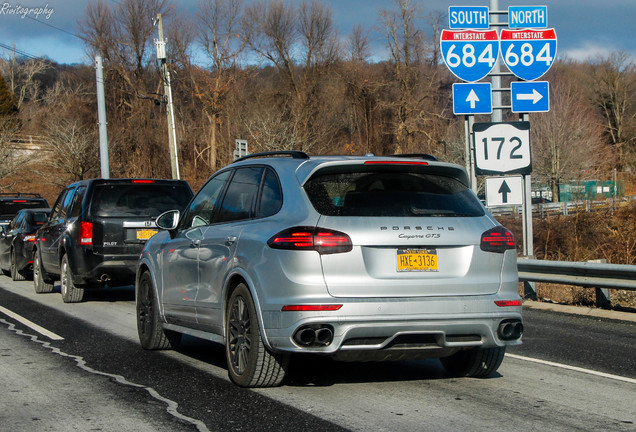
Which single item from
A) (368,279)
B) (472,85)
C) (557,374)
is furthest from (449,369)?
(472,85)

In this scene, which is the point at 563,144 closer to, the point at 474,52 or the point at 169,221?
the point at 474,52

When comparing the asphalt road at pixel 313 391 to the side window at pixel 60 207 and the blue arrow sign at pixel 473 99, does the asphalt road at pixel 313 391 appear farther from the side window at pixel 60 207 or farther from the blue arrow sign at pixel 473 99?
the blue arrow sign at pixel 473 99

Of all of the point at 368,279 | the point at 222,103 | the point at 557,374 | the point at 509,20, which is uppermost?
the point at 222,103

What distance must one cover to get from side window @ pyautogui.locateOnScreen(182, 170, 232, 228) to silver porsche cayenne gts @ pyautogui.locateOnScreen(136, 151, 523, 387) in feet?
2.12

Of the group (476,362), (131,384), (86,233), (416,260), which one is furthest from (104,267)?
(416,260)

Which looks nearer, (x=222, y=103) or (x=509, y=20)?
(x=509, y=20)

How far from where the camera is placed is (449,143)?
53.4 meters

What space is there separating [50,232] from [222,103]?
134 feet

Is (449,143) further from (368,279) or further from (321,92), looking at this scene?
(368,279)

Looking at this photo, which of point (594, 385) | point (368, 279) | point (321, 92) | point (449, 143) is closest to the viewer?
point (368, 279)

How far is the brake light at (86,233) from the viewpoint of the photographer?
12.9 metres

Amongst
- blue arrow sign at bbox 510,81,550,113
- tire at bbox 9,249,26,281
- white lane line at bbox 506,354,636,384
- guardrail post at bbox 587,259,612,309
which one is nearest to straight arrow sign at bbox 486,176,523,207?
blue arrow sign at bbox 510,81,550,113

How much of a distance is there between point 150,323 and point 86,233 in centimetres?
494

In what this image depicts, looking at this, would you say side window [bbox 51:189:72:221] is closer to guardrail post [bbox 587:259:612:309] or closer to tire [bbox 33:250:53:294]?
tire [bbox 33:250:53:294]
